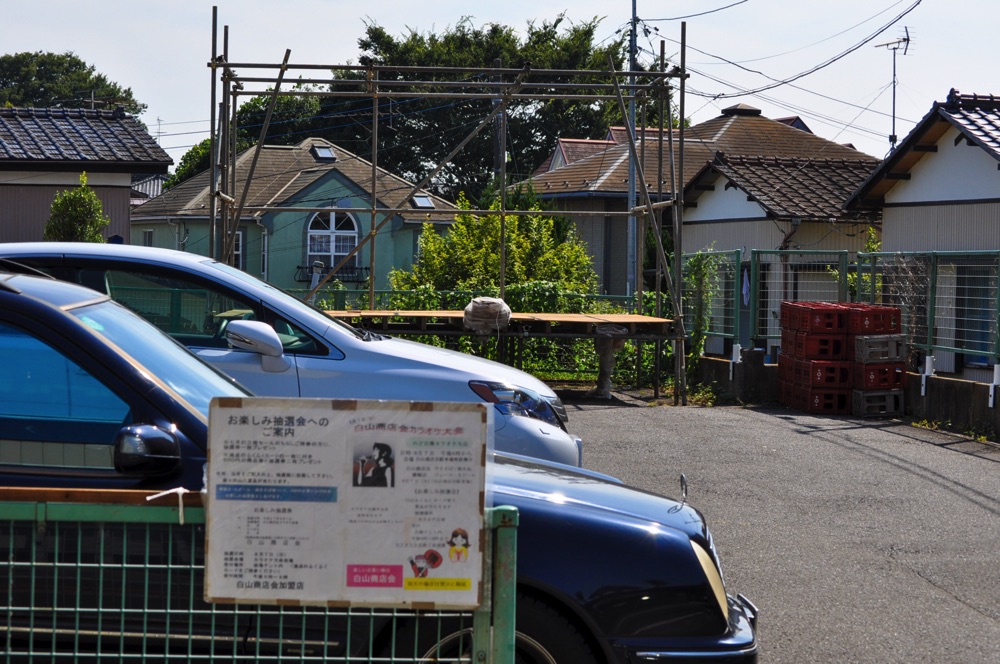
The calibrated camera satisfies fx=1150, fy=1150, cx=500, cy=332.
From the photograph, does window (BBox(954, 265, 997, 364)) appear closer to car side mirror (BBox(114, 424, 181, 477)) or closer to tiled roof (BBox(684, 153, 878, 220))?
tiled roof (BBox(684, 153, 878, 220))

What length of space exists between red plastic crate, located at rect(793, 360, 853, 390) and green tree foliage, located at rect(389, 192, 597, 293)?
16.8ft

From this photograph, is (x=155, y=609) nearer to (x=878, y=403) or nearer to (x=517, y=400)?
(x=517, y=400)

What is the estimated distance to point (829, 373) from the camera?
44.7ft

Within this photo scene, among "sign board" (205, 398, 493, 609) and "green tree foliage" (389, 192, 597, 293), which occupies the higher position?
"green tree foliage" (389, 192, 597, 293)

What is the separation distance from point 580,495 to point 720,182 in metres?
21.5

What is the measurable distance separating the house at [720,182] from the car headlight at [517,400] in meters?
15.9

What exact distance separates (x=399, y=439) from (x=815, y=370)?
38.5 feet

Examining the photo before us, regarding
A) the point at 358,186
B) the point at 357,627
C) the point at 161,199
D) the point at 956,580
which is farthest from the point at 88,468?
the point at 161,199

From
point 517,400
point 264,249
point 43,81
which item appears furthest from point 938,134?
point 43,81

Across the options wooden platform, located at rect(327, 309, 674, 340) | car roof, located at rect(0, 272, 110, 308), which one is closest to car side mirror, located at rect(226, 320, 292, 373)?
car roof, located at rect(0, 272, 110, 308)

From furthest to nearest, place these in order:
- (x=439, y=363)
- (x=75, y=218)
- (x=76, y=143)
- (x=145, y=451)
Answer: (x=76, y=143)
(x=75, y=218)
(x=439, y=363)
(x=145, y=451)

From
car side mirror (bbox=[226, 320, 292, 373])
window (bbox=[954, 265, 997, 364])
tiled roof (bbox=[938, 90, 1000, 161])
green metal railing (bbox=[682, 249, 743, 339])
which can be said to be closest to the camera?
car side mirror (bbox=[226, 320, 292, 373])

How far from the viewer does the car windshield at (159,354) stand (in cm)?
→ 363

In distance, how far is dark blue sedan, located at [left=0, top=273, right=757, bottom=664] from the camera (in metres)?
3.30
